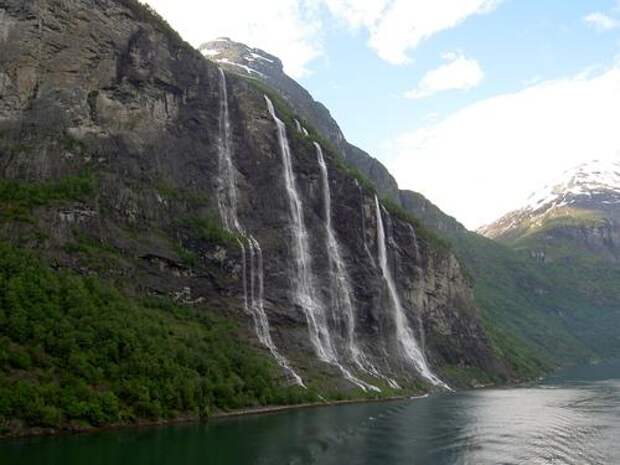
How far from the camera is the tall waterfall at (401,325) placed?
9244 centimetres

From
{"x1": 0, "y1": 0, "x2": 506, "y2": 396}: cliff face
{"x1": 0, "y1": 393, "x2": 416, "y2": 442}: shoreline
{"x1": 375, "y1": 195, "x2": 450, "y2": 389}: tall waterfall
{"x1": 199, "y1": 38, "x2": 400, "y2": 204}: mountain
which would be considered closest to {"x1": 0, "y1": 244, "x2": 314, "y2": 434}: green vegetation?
{"x1": 0, "y1": 393, "x2": 416, "y2": 442}: shoreline

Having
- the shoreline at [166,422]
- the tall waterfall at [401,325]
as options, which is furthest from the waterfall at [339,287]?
the shoreline at [166,422]

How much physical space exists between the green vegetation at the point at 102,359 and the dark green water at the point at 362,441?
2564mm

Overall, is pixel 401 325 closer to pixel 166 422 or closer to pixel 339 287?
pixel 339 287

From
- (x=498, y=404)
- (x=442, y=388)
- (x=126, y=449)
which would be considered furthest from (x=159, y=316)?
(x=442, y=388)

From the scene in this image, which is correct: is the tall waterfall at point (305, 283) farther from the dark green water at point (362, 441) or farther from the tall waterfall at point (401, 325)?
the tall waterfall at point (401, 325)

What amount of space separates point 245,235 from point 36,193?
24.4 m

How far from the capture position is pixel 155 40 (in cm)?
8400

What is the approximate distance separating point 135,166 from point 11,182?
13980 mm

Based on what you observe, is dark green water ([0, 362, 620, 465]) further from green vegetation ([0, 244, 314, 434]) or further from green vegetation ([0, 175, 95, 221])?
green vegetation ([0, 175, 95, 221])

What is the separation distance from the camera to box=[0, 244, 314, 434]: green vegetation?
42938mm

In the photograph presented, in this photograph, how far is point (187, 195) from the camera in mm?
76875

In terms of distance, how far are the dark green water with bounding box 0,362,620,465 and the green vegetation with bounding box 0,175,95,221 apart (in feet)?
82.2

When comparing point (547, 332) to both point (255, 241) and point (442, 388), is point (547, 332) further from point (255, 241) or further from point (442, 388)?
point (255, 241)
